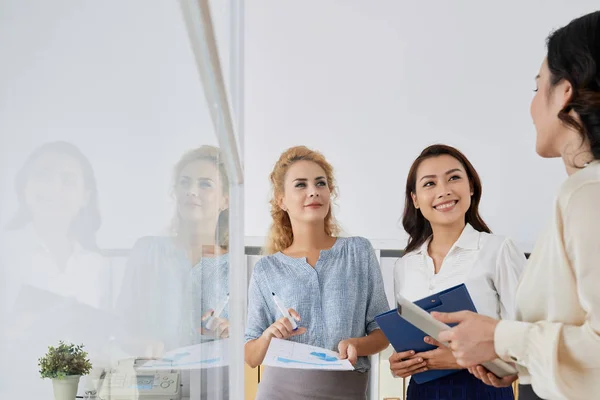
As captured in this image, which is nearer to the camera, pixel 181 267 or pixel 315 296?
pixel 181 267

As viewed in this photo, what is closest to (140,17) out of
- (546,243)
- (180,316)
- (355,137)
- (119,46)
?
(119,46)

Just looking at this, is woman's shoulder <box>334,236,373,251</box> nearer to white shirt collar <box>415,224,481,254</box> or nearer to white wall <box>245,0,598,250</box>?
white shirt collar <box>415,224,481,254</box>

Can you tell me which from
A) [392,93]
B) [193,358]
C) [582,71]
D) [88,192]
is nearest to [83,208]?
[88,192]

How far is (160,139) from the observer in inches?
10.8

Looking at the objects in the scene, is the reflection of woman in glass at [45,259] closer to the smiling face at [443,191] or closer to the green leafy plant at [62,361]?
the green leafy plant at [62,361]

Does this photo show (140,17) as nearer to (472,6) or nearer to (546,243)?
(546,243)

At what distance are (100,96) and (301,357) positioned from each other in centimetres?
129

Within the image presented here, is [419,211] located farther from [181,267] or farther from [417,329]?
[181,267]

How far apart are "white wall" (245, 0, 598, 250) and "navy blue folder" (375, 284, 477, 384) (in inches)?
58.7

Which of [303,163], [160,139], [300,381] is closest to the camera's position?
[160,139]

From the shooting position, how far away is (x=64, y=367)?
0.14m

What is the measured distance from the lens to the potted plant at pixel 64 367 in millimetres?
133

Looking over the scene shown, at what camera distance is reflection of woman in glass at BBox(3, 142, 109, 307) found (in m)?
0.11

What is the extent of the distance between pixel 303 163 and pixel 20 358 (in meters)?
1.70
